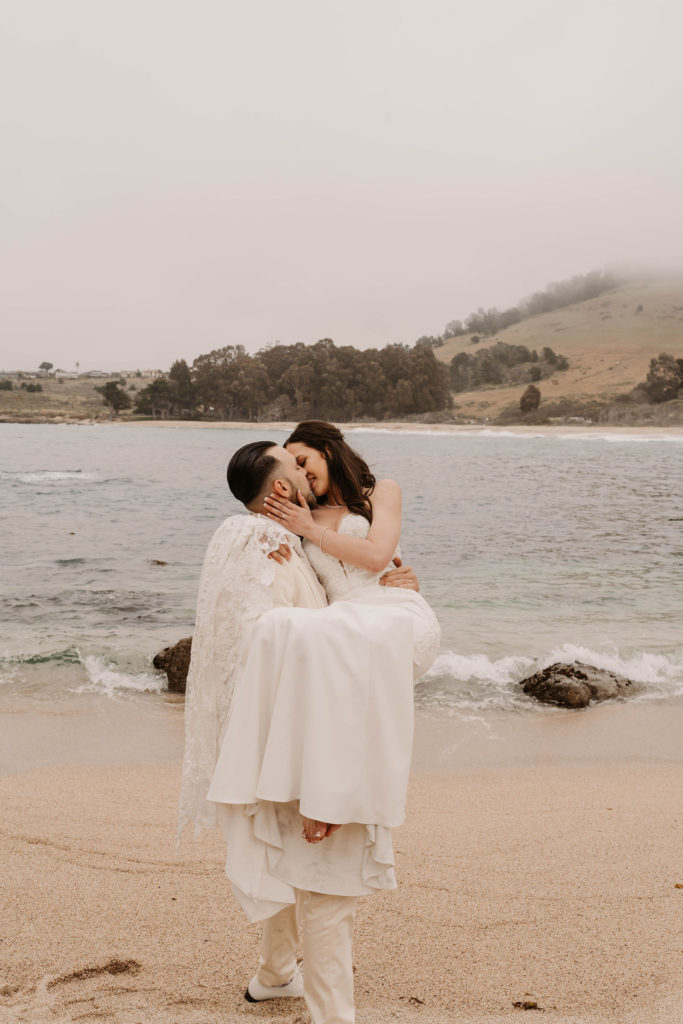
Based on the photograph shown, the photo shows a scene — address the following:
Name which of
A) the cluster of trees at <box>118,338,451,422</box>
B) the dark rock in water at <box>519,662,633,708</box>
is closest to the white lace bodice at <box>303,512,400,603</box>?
the dark rock in water at <box>519,662,633,708</box>

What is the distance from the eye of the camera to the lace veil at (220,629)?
7.73 ft

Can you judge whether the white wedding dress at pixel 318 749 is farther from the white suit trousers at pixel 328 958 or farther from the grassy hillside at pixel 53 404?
the grassy hillside at pixel 53 404

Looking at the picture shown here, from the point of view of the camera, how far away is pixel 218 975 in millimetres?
2973

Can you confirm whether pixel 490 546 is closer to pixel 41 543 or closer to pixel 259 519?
pixel 41 543

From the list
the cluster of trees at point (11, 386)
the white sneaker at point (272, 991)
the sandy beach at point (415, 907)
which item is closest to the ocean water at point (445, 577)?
the sandy beach at point (415, 907)

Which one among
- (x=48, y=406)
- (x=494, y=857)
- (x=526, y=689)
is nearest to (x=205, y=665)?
(x=494, y=857)

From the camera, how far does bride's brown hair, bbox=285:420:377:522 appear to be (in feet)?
9.52

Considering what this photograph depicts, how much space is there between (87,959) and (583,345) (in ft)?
481

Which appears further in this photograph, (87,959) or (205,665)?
(87,959)

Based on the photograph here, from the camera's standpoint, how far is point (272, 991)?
109 inches

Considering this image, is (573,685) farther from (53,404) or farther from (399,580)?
(53,404)

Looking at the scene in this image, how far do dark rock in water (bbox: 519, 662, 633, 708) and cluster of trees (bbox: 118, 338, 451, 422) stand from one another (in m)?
94.1

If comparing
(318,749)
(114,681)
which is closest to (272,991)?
(318,749)

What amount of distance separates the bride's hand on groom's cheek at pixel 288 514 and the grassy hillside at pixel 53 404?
10418 cm
